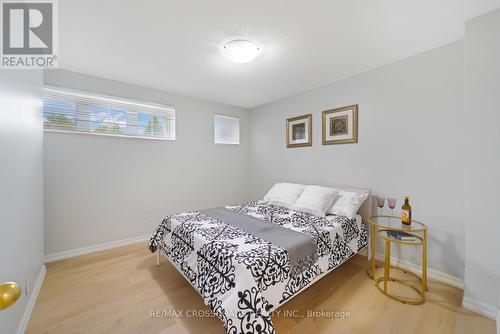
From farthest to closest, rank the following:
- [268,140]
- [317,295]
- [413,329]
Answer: [268,140] < [317,295] < [413,329]

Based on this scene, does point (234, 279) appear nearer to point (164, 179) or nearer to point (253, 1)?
point (253, 1)

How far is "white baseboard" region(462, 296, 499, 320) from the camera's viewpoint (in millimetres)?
1539

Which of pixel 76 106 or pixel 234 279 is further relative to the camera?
pixel 76 106

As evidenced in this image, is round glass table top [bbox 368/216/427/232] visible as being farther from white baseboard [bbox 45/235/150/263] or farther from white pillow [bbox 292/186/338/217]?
white baseboard [bbox 45/235/150/263]

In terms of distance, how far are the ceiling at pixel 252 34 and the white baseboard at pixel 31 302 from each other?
2.34 m

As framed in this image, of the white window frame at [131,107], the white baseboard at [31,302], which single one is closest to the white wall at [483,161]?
the white baseboard at [31,302]

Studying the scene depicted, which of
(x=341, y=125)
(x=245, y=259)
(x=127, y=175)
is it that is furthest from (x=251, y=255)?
(x=127, y=175)

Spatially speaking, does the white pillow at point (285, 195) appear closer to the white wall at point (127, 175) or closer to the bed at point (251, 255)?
the bed at point (251, 255)

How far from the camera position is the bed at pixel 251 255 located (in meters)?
1.26

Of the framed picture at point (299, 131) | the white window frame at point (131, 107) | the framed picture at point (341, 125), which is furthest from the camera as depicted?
the framed picture at point (299, 131)

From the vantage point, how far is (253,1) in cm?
148

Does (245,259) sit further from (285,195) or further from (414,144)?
(414,144)

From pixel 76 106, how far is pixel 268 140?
118 inches

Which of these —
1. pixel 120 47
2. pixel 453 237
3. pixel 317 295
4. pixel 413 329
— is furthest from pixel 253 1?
pixel 453 237
